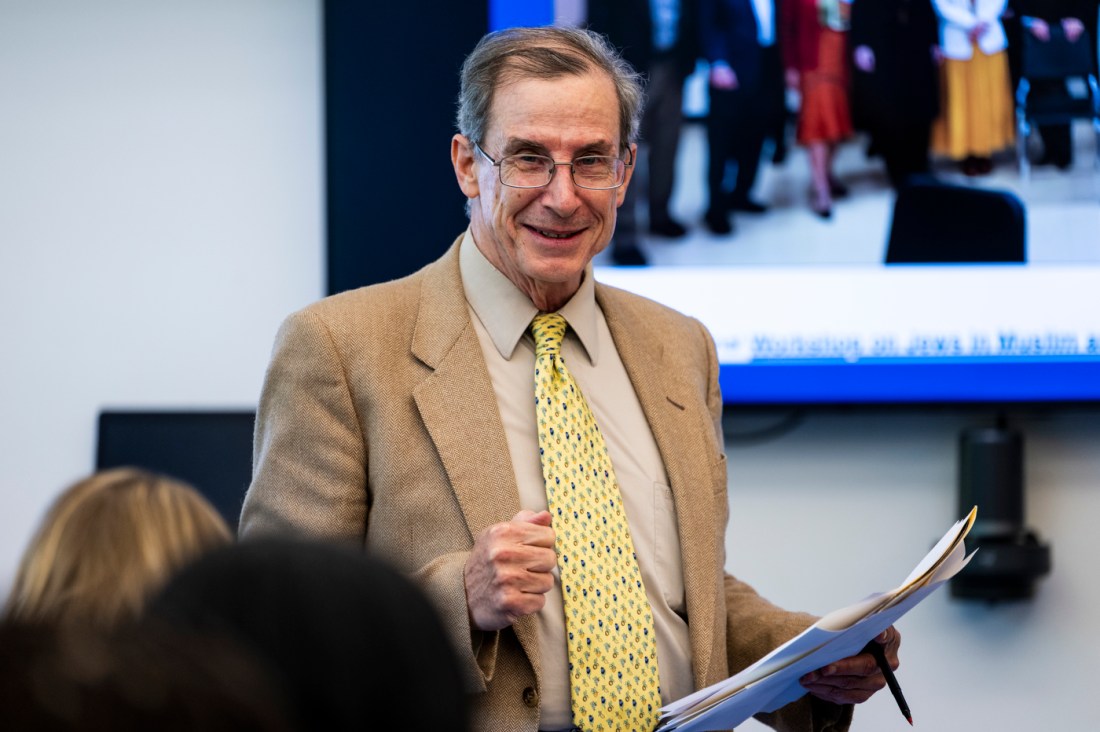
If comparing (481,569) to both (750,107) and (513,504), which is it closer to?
(513,504)

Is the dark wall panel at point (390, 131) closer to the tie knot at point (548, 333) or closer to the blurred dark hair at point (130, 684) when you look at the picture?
the tie knot at point (548, 333)

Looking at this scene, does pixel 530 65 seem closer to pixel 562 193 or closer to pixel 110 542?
pixel 562 193

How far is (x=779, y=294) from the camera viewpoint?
9.55 ft

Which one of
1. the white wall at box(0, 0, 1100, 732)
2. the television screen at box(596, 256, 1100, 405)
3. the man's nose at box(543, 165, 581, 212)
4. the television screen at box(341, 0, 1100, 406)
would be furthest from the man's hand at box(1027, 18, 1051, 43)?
the man's nose at box(543, 165, 581, 212)

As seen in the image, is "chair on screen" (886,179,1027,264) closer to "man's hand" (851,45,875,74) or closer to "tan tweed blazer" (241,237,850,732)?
"man's hand" (851,45,875,74)

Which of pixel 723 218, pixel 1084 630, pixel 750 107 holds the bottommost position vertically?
pixel 1084 630

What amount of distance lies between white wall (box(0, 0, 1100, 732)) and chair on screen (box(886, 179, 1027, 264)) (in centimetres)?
38

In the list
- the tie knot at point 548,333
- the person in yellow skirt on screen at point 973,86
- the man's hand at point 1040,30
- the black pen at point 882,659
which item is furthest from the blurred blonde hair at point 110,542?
the man's hand at point 1040,30

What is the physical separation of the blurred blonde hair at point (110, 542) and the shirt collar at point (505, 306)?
841 mm

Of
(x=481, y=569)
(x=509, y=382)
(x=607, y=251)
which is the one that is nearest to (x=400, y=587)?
(x=481, y=569)

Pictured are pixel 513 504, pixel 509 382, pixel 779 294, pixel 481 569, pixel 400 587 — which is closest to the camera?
pixel 400 587

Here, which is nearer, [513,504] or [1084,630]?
[513,504]

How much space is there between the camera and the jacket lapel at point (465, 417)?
5.55 feet

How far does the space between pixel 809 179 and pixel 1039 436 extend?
0.78 meters
